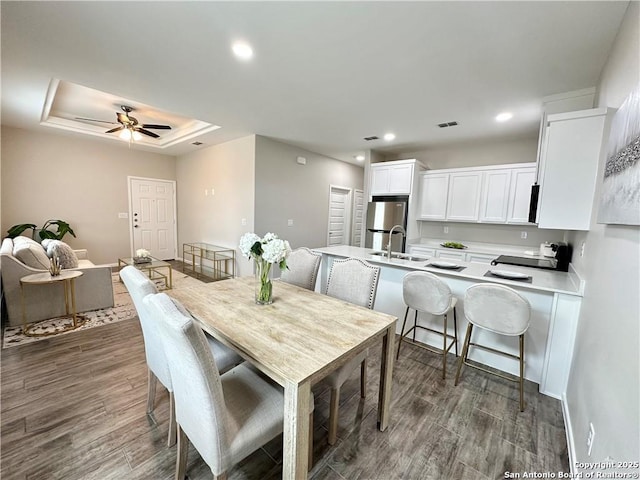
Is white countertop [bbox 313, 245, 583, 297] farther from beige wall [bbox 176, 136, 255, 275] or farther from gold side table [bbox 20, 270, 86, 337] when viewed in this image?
gold side table [bbox 20, 270, 86, 337]

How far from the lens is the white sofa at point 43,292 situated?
278 cm

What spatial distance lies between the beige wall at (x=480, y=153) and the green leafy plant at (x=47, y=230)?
271 inches

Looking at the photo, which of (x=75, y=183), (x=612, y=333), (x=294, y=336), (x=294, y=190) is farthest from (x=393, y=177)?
(x=75, y=183)

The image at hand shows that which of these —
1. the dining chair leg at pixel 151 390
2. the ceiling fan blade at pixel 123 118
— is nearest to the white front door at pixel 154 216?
the ceiling fan blade at pixel 123 118

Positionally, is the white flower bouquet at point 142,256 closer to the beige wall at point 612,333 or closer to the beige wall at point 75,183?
the beige wall at point 75,183

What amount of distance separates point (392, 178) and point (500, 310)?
11.2ft

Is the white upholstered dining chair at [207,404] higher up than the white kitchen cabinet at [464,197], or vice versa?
the white kitchen cabinet at [464,197]

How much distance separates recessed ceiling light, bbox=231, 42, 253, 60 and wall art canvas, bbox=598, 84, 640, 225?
238cm

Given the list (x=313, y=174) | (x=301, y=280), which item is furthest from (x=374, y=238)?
(x=301, y=280)

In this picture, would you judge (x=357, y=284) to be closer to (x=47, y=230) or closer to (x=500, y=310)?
(x=500, y=310)

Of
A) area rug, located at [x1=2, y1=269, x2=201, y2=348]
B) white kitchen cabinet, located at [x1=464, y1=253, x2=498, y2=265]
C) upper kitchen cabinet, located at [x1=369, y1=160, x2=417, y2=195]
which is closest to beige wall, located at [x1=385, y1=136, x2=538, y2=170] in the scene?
upper kitchen cabinet, located at [x1=369, y1=160, x2=417, y2=195]

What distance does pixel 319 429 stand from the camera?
5.44 ft

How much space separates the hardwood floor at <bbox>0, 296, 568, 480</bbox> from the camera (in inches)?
54.9

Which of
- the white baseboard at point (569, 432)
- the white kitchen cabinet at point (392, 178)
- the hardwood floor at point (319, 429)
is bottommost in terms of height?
the hardwood floor at point (319, 429)
